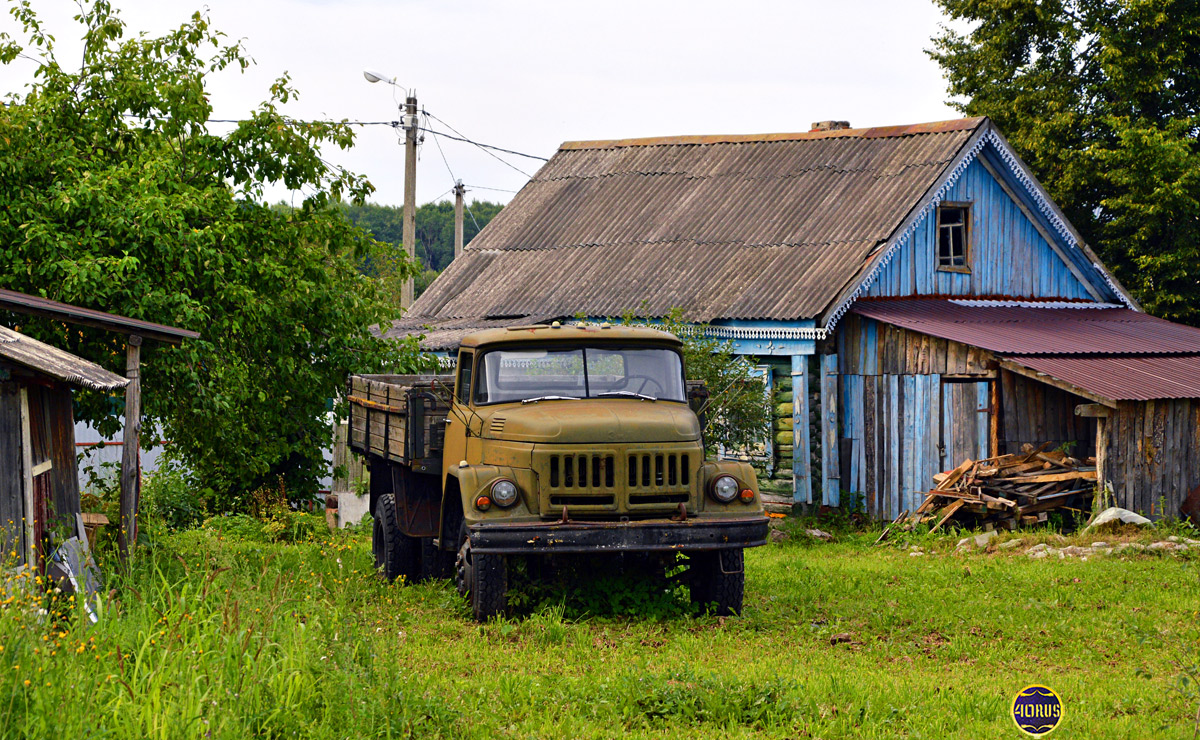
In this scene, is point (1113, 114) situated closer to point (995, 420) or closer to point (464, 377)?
point (995, 420)

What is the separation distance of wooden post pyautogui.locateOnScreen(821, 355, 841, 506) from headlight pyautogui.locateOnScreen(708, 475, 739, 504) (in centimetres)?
877

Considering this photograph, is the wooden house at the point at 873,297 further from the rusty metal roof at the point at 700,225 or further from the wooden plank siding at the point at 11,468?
the wooden plank siding at the point at 11,468

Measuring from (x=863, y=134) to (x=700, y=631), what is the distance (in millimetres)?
14788

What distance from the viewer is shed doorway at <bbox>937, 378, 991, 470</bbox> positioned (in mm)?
17188

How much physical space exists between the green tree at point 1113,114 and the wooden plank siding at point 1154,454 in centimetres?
894

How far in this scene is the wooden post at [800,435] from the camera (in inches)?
734

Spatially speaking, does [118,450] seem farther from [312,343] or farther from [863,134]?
[863,134]

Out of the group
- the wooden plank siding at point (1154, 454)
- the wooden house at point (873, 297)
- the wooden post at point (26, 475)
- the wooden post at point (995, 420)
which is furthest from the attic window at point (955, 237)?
the wooden post at point (26, 475)

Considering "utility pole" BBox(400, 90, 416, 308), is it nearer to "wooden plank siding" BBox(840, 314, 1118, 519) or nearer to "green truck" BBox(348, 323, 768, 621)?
"wooden plank siding" BBox(840, 314, 1118, 519)

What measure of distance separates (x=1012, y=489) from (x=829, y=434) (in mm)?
3323

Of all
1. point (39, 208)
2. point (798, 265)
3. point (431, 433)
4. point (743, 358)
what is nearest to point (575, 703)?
point (431, 433)

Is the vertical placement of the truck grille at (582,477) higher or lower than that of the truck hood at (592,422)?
lower

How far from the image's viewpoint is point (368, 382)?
43.0 feet

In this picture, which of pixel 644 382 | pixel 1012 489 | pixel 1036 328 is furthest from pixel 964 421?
pixel 644 382
